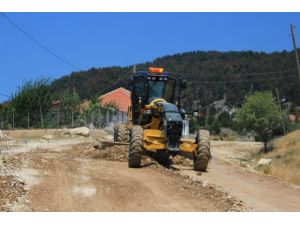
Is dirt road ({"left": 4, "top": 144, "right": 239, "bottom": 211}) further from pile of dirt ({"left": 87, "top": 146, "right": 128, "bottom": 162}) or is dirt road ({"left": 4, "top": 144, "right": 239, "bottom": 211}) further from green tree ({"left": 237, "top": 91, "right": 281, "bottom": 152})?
green tree ({"left": 237, "top": 91, "right": 281, "bottom": 152})

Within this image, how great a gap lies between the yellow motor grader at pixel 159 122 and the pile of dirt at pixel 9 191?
4.91 m

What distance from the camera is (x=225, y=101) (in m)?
116

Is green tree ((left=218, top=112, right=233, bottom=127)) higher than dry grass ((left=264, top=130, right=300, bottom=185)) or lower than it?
higher

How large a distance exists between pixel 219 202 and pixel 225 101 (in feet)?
351

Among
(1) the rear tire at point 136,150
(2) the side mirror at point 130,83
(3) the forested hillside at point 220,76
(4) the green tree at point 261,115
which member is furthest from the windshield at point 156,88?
(3) the forested hillside at point 220,76

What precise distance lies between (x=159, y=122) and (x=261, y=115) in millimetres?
39316

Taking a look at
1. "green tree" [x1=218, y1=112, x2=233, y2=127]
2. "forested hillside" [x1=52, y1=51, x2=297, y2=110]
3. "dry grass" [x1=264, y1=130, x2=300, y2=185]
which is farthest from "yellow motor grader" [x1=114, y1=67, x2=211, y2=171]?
"forested hillside" [x1=52, y1=51, x2=297, y2=110]

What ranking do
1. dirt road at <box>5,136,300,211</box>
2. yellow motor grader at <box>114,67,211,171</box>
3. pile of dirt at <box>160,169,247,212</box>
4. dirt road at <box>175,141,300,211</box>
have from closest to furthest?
dirt road at <box>5,136,300,211</box> → pile of dirt at <box>160,169,247,212</box> → dirt road at <box>175,141,300,211</box> → yellow motor grader at <box>114,67,211,171</box>

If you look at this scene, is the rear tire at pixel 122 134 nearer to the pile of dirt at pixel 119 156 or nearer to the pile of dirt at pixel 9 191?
the pile of dirt at pixel 119 156

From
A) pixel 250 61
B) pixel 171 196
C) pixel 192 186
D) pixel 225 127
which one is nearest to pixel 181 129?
pixel 192 186

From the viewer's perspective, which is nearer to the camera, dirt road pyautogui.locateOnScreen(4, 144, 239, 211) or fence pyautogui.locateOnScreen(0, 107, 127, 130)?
dirt road pyautogui.locateOnScreen(4, 144, 239, 211)

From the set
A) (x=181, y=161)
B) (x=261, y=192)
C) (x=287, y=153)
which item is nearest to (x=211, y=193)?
(x=261, y=192)

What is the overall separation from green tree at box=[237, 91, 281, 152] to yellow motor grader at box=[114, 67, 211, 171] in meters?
35.6

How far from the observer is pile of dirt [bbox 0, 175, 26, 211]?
29.1 feet
